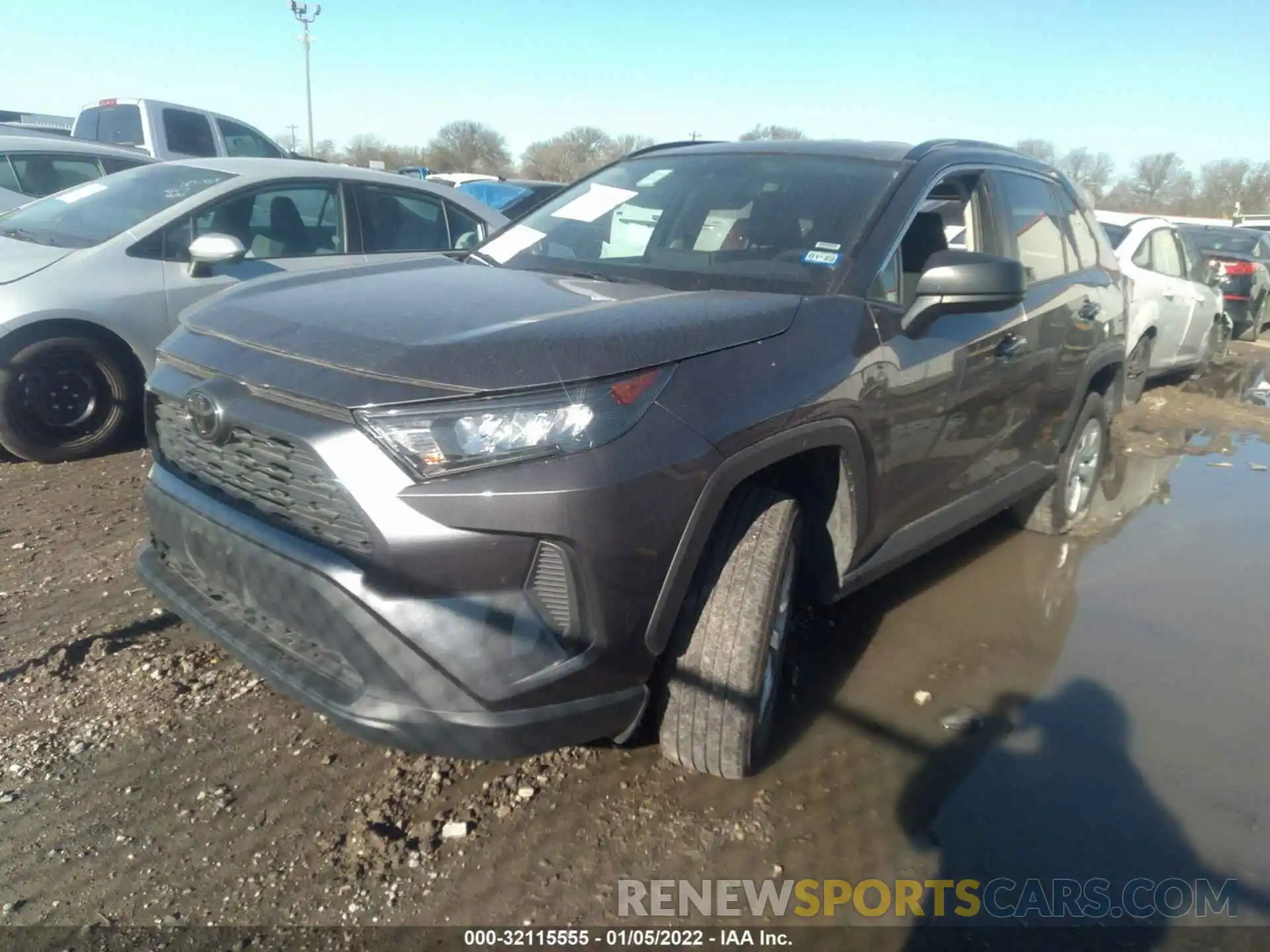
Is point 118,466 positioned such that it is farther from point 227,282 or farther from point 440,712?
point 440,712

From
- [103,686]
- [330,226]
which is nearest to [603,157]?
[330,226]

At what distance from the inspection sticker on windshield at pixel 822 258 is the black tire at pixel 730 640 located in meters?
0.82

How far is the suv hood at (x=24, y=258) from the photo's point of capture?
485cm

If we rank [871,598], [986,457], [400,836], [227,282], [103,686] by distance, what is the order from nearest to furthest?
[400,836] → [103,686] → [986,457] → [871,598] → [227,282]

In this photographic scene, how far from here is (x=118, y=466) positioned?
5.02 meters

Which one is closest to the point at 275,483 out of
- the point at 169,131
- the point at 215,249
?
the point at 215,249

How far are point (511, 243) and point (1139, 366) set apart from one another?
21.4 feet

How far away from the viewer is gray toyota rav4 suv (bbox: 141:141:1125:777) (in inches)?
82.1

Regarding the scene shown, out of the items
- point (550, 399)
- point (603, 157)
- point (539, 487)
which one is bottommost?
point (603, 157)

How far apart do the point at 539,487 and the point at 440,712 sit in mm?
543

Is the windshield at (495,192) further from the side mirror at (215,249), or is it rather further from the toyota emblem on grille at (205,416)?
the toyota emblem on grille at (205,416)

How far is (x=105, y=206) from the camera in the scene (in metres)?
5.66

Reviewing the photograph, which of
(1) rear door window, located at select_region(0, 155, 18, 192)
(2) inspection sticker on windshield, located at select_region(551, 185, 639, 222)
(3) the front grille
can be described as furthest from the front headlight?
(1) rear door window, located at select_region(0, 155, 18, 192)

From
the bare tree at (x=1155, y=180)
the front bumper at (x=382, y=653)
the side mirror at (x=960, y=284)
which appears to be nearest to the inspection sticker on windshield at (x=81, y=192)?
the front bumper at (x=382, y=653)
